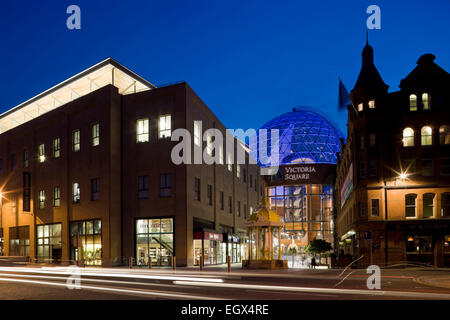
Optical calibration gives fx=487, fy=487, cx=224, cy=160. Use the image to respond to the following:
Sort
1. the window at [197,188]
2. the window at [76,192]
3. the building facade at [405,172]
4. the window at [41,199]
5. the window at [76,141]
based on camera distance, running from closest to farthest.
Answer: the building facade at [405,172], the window at [197,188], the window at [76,192], the window at [76,141], the window at [41,199]

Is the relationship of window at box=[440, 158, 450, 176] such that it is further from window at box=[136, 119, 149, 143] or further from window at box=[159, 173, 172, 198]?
window at box=[136, 119, 149, 143]

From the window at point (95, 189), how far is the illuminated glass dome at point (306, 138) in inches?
2100

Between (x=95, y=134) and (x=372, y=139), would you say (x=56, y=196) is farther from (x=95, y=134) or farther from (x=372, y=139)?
(x=372, y=139)

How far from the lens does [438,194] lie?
4291cm

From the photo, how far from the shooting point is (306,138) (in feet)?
325

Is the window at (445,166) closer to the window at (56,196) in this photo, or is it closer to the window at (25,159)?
the window at (56,196)

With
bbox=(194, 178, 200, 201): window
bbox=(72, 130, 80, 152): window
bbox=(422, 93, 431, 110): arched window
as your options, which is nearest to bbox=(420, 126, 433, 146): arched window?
bbox=(422, 93, 431, 110): arched window

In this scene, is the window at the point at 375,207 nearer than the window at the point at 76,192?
Yes

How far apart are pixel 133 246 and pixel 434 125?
97.1ft

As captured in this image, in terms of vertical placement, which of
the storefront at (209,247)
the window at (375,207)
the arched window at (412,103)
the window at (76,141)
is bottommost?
the storefront at (209,247)

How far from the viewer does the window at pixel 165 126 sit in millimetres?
45281

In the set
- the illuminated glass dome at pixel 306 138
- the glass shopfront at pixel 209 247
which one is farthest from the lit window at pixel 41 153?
the illuminated glass dome at pixel 306 138

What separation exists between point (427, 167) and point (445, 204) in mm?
3579
